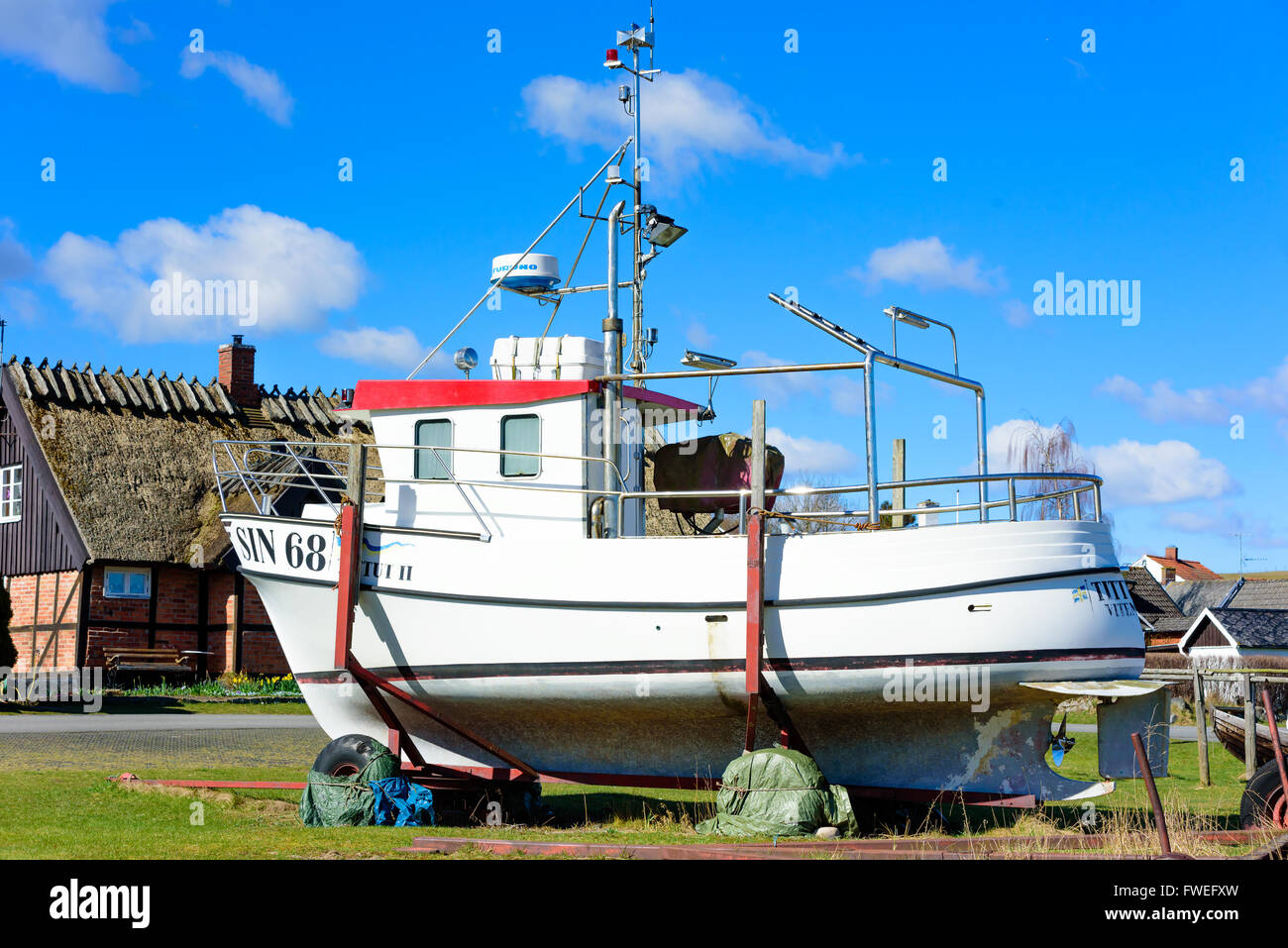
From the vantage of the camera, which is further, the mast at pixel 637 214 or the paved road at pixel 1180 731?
the paved road at pixel 1180 731

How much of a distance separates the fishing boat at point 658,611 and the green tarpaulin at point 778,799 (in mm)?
491

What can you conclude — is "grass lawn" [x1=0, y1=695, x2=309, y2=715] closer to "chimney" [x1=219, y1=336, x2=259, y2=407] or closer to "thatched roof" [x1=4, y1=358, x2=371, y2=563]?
"thatched roof" [x1=4, y1=358, x2=371, y2=563]

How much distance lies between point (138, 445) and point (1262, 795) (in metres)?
24.0

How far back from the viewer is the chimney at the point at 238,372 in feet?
98.5

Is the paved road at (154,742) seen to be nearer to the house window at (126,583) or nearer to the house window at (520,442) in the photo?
the house window at (520,442)

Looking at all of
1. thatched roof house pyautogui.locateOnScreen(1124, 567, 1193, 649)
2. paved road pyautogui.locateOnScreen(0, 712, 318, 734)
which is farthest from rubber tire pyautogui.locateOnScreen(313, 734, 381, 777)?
thatched roof house pyautogui.locateOnScreen(1124, 567, 1193, 649)

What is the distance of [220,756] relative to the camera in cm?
1530

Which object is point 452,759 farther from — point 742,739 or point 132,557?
point 132,557

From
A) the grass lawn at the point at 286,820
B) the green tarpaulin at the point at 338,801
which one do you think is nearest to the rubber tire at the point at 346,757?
the green tarpaulin at the point at 338,801

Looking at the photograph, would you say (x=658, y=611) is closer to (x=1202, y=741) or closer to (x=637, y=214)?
(x=637, y=214)

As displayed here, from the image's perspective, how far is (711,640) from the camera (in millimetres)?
9984

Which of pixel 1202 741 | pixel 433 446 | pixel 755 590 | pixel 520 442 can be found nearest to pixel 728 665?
pixel 755 590

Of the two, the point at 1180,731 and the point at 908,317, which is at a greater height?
the point at 908,317
